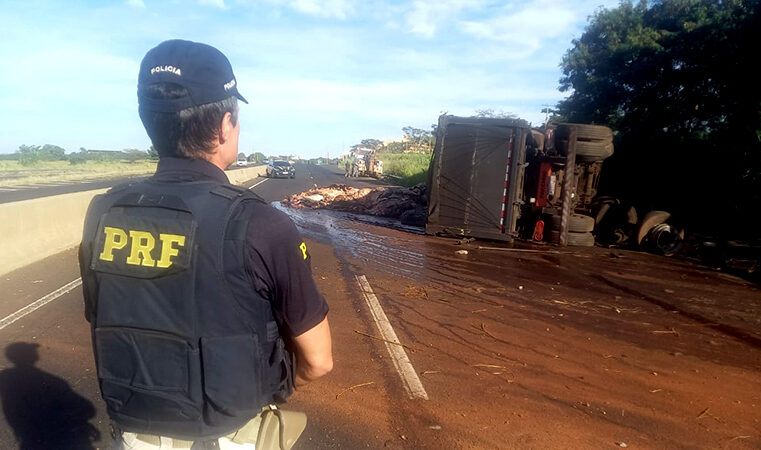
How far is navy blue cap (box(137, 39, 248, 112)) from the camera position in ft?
5.42

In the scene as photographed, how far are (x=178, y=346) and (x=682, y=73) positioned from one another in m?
18.2

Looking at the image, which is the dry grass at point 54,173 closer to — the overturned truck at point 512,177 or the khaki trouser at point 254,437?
the overturned truck at point 512,177

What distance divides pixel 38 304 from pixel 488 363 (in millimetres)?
5387

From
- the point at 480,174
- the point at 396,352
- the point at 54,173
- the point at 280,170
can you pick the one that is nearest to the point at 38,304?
the point at 396,352

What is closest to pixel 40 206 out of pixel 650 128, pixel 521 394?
pixel 521 394

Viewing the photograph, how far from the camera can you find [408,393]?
14.8 ft

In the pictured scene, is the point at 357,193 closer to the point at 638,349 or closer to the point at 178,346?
the point at 638,349

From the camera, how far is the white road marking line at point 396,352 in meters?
4.59

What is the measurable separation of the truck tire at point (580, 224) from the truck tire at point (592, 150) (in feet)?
4.57

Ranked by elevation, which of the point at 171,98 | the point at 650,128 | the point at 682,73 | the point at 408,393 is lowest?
the point at 408,393

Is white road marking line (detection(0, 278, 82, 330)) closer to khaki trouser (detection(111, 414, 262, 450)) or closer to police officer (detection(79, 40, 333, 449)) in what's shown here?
khaki trouser (detection(111, 414, 262, 450))

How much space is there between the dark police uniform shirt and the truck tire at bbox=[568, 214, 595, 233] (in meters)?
12.1

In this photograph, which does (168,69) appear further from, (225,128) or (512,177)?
(512,177)

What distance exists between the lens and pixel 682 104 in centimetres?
1648
